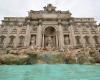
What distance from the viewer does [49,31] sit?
37.4 metres

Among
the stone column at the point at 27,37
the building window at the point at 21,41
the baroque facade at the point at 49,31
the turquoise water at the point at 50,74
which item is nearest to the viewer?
the turquoise water at the point at 50,74

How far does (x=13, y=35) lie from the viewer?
116 feet

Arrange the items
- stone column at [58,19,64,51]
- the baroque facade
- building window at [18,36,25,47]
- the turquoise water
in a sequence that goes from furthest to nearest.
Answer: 1. the baroque facade
2. building window at [18,36,25,47]
3. stone column at [58,19,64,51]
4. the turquoise water

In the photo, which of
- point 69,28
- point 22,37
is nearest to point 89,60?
point 69,28

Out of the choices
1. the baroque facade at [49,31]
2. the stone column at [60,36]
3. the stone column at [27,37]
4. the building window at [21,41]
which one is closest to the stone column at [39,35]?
the baroque facade at [49,31]

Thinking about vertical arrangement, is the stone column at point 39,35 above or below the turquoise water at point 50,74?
above

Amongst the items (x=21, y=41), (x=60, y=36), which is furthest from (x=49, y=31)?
(x=21, y=41)

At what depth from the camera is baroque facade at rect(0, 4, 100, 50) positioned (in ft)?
114

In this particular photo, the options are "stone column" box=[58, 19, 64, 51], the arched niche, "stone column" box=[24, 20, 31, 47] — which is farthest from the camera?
the arched niche

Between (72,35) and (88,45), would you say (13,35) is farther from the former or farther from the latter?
(88,45)

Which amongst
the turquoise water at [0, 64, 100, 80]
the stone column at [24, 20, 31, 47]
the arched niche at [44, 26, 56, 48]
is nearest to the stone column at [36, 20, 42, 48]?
the arched niche at [44, 26, 56, 48]

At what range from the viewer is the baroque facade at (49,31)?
34.7 meters

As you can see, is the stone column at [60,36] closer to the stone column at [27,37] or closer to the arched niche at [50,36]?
the arched niche at [50,36]

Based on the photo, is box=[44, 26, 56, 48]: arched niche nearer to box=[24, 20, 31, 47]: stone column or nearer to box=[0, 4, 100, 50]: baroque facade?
box=[0, 4, 100, 50]: baroque facade
